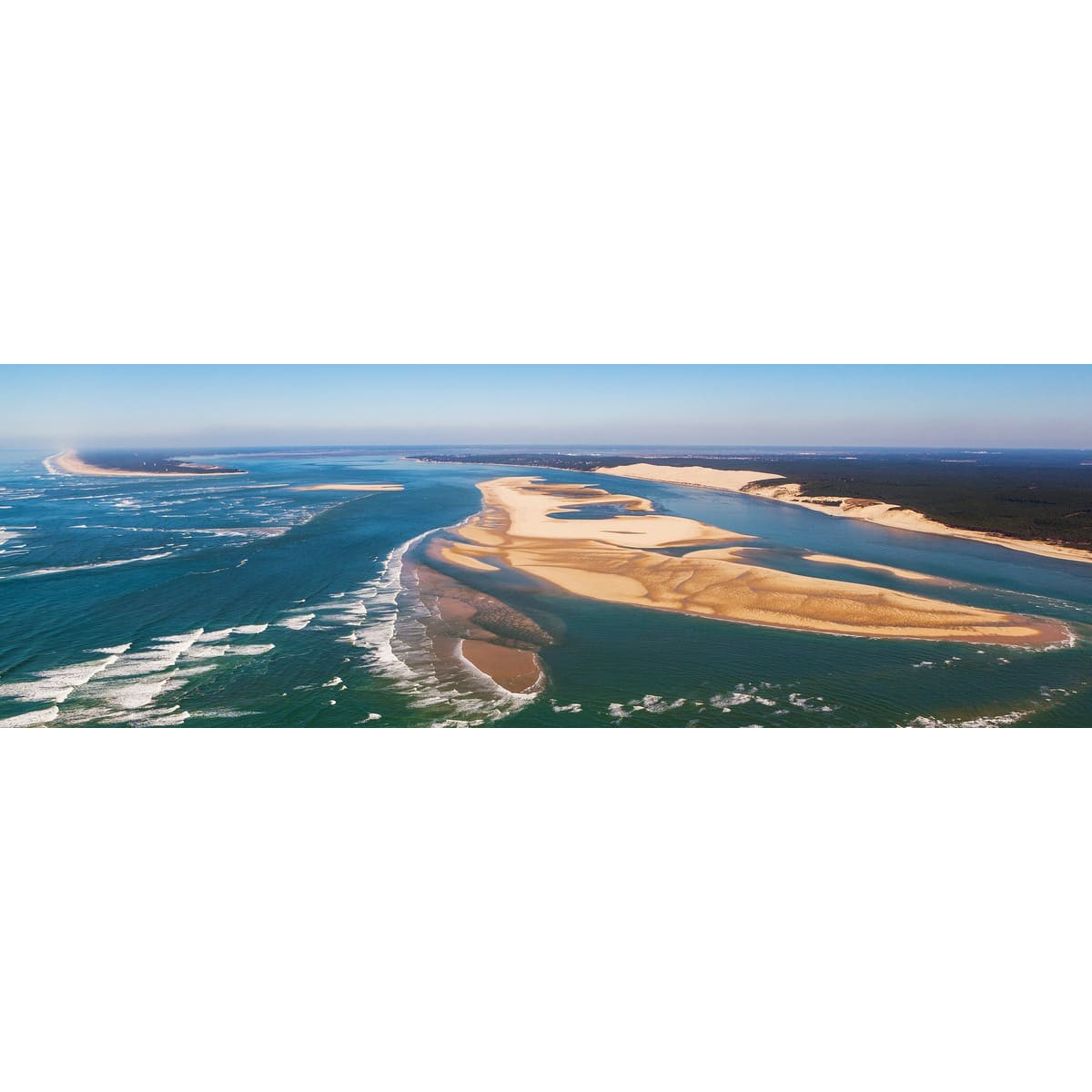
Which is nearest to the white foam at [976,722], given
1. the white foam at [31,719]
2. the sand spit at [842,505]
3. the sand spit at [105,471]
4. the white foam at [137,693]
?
the white foam at [137,693]

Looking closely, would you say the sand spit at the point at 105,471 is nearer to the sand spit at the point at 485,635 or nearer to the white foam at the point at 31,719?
the sand spit at the point at 485,635

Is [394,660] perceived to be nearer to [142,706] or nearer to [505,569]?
[142,706]

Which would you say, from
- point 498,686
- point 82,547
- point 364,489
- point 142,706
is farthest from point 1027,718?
point 364,489

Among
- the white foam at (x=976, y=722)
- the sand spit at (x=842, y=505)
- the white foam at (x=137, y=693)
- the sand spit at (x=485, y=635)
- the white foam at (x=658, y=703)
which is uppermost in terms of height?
the sand spit at (x=842, y=505)

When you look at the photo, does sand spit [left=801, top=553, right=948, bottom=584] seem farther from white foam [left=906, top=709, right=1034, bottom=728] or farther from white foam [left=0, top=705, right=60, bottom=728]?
white foam [left=0, top=705, right=60, bottom=728]

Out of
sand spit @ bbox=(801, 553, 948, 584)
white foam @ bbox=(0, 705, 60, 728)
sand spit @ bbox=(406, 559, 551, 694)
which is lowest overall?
white foam @ bbox=(0, 705, 60, 728)

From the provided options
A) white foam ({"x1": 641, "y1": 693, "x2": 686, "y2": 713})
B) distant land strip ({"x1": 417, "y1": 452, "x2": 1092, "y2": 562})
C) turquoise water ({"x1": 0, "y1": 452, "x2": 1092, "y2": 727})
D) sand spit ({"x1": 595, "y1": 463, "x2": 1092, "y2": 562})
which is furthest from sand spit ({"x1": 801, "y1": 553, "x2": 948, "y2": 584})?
white foam ({"x1": 641, "y1": 693, "x2": 686, "y2": 713})

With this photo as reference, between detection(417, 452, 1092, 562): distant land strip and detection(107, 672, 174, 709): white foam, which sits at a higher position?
detection(417, 452, 1092, 562): distant land strip

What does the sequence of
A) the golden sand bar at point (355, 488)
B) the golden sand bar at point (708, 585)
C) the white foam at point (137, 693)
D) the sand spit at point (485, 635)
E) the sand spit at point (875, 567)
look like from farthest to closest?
1. the golden sand bar at point (355, 488)
2. the sand spit at point (875, 567)
3. the golden sand bar at point (708, 585)
4. the sand spit at point (485, 635)
5. the white foam at point (137, 693)
